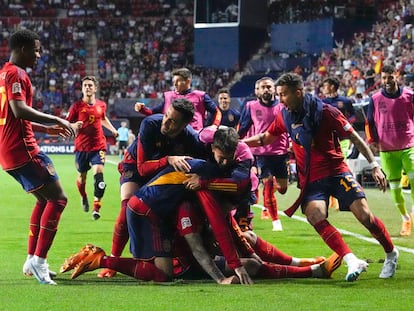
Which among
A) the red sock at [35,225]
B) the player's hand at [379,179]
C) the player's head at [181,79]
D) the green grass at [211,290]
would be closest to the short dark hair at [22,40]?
the red sock at [35,225]

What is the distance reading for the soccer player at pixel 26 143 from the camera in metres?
8.93

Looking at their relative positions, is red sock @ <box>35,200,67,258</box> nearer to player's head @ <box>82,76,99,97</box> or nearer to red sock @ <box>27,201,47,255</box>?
red sock @ <box>27,201,47,255</box>

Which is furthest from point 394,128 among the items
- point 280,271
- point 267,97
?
point 280,271

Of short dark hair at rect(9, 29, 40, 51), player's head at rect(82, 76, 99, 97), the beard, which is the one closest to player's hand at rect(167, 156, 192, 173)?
short dark hair at rect(9, 29, 40, 51)

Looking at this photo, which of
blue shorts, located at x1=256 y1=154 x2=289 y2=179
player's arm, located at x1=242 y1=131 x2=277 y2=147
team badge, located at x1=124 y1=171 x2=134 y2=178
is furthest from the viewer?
blue shorts, located at x1=256 y1=154 x2=289 y2=179

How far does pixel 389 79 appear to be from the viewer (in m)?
13.7

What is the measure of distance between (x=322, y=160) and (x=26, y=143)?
2829 millimetres

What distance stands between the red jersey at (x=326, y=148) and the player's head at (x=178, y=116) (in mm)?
1123

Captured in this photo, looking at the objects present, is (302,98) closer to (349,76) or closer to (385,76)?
(385,76)

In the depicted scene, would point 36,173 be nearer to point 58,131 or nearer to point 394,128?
point 58,131

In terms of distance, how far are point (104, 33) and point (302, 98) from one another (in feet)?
168

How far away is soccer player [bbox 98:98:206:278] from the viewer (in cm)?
916

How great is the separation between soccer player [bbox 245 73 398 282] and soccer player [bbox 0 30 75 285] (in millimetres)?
A: 2159

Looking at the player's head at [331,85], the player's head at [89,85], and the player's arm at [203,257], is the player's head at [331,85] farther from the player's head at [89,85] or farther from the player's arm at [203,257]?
the player's arm at [203,257]
